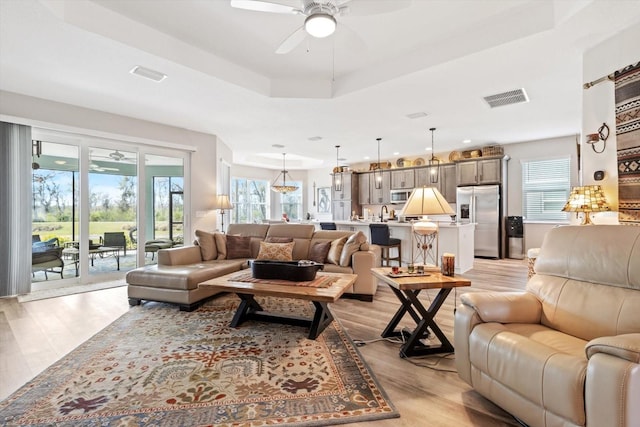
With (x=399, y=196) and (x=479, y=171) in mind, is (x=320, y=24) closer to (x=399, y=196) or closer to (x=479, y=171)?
(x=479, y=171)

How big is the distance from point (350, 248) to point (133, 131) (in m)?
4.26

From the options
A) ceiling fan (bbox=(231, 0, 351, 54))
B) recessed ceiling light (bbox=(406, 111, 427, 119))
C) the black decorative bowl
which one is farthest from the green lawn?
recessed ceiling light (bbox=(406, 111, 427, 119))

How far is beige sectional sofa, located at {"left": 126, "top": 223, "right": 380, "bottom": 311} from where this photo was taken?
343cm

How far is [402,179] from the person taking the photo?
8594 mm

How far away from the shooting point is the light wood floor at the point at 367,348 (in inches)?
68.2

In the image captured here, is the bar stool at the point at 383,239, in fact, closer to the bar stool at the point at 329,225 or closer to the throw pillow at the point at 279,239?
the bar stool at the point at 329,225

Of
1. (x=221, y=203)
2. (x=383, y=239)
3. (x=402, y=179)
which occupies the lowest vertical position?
(x=383, y=239)

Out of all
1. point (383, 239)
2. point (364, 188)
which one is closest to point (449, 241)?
point (383, 239)

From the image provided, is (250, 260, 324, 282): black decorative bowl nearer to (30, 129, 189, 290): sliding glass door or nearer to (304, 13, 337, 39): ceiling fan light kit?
(304, 13, 337, 39): ceiling fan light kit

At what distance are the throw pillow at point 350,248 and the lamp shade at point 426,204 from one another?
1472 mm

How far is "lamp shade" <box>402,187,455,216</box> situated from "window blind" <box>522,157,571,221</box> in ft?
19.1

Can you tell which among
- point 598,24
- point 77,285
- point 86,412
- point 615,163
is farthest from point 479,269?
point 77,285

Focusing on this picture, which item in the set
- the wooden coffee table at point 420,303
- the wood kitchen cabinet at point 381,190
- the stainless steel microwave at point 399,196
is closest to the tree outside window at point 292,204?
the wood kitchen cabinet at point 381,190

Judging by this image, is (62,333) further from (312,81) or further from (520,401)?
(312,81)
